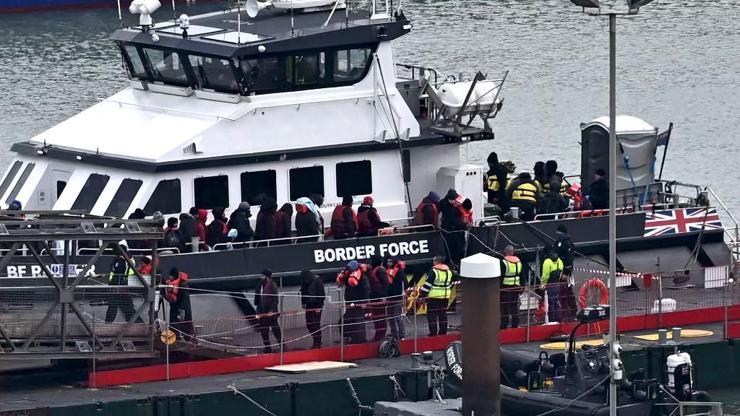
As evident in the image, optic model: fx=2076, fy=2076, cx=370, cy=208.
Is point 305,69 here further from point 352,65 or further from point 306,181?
point 306,181

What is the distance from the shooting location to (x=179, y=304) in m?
22.7

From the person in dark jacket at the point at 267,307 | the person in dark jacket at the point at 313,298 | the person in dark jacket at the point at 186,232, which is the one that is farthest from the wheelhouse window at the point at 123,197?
the person in dark jacket at the point at 313,298

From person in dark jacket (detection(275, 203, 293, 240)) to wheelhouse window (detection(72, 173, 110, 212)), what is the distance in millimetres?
2135

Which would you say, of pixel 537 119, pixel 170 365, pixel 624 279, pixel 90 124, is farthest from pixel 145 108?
pixel 537 119

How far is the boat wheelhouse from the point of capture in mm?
24594

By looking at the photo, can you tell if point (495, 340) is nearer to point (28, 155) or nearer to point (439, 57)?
point (28, 155)

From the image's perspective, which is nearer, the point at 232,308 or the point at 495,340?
the point at 495,340

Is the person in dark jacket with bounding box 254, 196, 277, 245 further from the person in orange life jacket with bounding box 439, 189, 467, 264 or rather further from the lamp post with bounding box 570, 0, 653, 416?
the lamp post with bounding box 570, 0, 653, 416

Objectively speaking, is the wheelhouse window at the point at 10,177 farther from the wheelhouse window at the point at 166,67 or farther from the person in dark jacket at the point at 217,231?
the person in dark jacket at the point at 217,231

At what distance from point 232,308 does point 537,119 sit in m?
21.6

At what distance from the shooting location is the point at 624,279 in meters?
25.7

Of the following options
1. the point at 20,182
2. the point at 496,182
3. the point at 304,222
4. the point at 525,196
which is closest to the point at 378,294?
the point at 304,222

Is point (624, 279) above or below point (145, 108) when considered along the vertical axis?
below

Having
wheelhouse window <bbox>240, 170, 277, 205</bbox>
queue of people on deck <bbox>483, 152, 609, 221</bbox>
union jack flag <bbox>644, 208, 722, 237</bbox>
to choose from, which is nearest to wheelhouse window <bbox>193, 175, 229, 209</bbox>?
wheelhouse window <bbox>240, 170, 277, 205</bbox>
